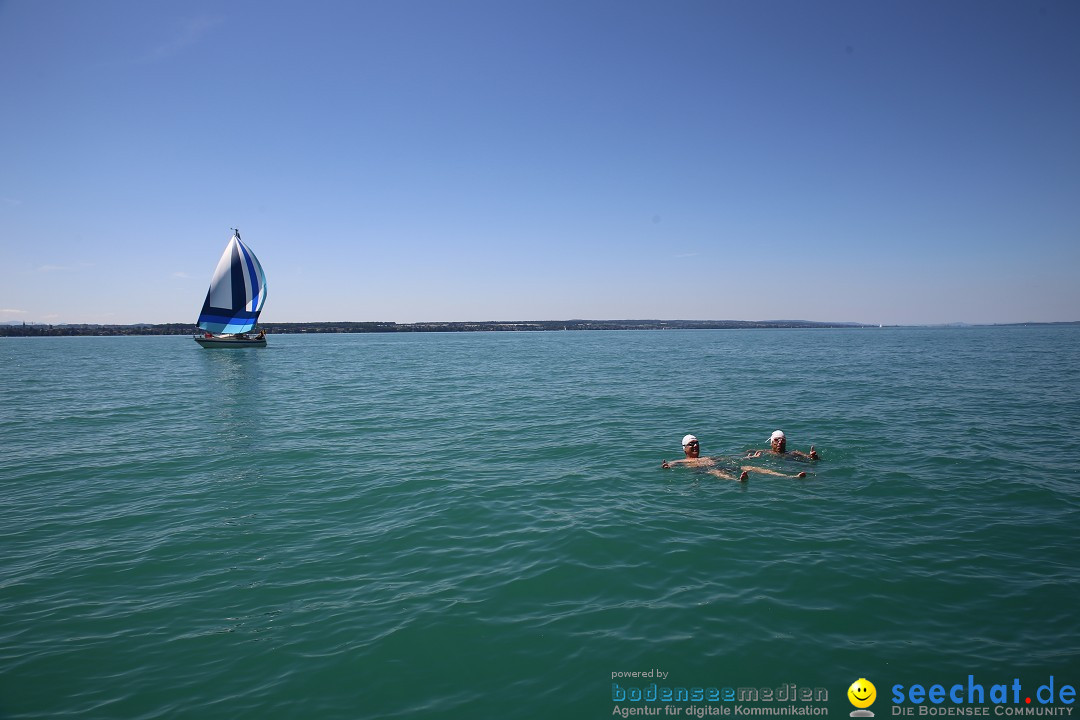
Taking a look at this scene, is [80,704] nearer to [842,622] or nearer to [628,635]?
[628,635]

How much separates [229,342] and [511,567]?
91019 millimetres

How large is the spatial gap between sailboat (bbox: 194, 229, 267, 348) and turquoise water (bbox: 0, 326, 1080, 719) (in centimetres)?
6066

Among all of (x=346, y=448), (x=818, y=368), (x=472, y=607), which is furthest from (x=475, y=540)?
(x=818, y=368)

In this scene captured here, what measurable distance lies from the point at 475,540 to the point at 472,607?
2.69 m

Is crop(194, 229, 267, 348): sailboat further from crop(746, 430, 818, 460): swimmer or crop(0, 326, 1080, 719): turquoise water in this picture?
crop(746, 430, 818, 460): swimmer

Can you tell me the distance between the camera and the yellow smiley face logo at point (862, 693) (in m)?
6.61

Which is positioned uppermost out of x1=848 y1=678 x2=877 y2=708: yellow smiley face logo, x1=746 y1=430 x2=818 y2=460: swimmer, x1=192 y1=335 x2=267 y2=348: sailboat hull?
x1=192 y1=335 x2=267 y2=348: sailboat hull

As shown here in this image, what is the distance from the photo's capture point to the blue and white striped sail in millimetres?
75125

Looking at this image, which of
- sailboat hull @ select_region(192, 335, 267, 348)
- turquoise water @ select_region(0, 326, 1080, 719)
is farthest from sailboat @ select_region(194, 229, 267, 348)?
turquoise water @ select_region(0, 326, 1080, 719)

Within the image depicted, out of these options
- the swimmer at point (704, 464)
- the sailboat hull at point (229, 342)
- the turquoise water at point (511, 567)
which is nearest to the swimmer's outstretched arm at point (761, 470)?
the swimmer at point (704, 464)

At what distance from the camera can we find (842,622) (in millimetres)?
8086

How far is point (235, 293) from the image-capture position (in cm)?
Answer: 7625

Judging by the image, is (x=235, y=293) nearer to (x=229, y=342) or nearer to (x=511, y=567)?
(x=229, y=342)

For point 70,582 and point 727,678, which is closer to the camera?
point 727,678
